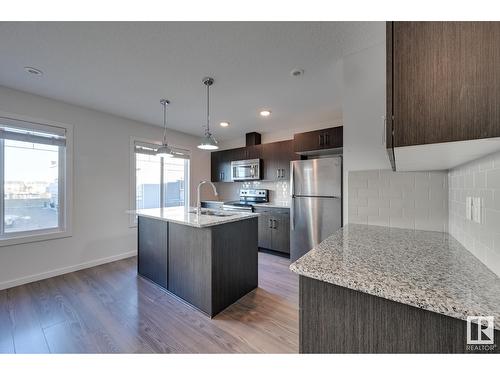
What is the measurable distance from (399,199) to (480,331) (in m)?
1.29

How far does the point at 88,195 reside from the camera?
315cm

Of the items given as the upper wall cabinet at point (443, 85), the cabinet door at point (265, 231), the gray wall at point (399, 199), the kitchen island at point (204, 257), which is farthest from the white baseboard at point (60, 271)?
the upper wall cabinet at point (443, 85)

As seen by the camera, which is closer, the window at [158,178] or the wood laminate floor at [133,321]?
the wood laminate floor at [133,321]

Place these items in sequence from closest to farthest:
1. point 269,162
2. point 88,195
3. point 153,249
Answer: point 153,249
point 88,195
point 269,162

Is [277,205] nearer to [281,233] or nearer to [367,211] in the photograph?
[281,233]

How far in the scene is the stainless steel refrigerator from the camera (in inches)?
113

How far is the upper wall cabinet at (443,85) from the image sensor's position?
562 millimetres

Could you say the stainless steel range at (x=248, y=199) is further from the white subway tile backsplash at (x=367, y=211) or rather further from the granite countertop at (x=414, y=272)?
the granite countertop at (x=414, y=272)

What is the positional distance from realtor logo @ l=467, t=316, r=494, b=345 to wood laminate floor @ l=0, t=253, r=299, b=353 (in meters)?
1.27

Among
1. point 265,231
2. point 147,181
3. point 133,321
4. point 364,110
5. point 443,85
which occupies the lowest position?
point 133,321

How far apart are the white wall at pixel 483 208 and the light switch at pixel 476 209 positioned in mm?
20

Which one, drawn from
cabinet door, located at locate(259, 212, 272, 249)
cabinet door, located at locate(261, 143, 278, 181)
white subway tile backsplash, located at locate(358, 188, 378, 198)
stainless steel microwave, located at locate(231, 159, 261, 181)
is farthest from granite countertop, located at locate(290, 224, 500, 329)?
stainless steel microwave, located at locate(231, 159, 261, 181)

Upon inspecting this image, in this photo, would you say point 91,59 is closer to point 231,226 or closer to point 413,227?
point 231,226

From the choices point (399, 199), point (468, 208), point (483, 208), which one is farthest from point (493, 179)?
point (399, 199)
